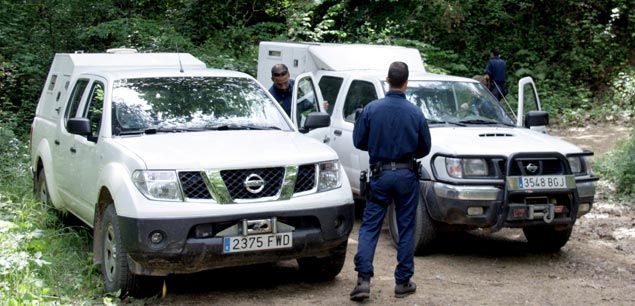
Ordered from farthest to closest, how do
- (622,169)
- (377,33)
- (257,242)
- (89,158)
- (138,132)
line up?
(377,33)
(622,169)
(89,158)
(138,132)
(257,242)

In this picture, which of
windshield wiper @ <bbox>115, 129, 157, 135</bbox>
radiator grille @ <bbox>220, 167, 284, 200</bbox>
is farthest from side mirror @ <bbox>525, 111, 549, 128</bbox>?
windshield wiper @ <bbox>115, 129, 157, 135</bbox>

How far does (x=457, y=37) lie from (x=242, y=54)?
655 cm

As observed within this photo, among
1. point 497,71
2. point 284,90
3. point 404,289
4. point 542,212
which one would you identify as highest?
point 284,90

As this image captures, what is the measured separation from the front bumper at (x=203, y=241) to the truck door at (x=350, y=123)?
2.52 meters

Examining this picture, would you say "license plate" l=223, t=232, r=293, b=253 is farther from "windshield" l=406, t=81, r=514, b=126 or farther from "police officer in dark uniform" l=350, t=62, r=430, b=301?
"windshield" l=406, t=81, r=514, b=126

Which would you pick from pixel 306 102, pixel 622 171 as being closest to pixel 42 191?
pixel 306 102

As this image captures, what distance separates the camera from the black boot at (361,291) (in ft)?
19.4

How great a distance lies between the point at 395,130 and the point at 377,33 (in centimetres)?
1439

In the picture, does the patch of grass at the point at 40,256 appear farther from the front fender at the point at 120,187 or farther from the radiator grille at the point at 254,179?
the radiator grille at the point at 254,179

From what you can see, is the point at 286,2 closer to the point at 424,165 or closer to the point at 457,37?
the point at 457,37

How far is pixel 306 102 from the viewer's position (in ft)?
30.9

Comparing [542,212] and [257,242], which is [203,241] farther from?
[542,212]

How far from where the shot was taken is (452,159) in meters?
7.08

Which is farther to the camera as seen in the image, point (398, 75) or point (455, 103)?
point (455, 103)
